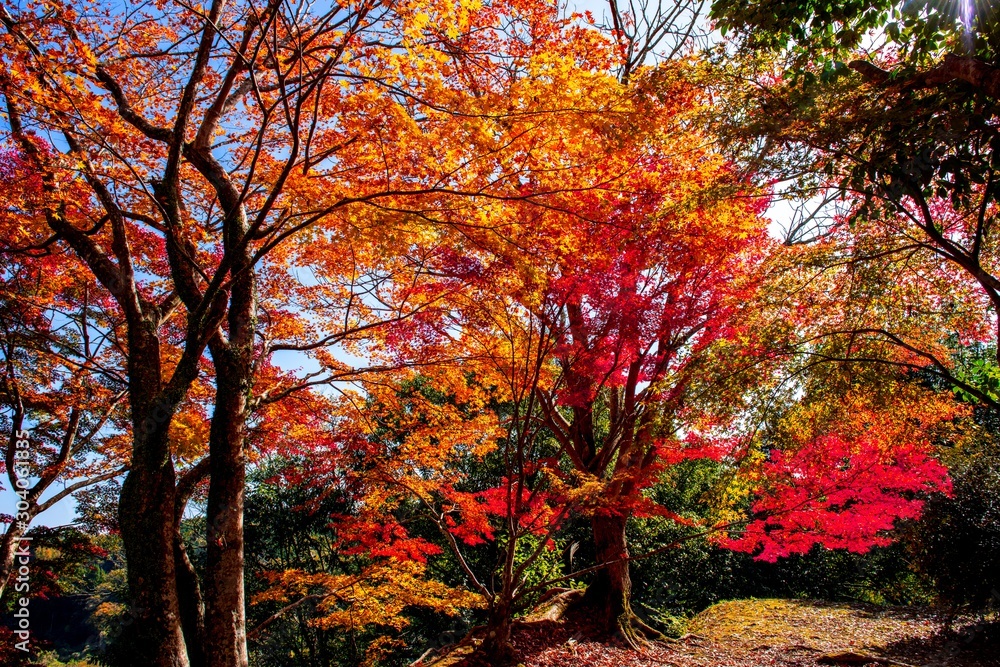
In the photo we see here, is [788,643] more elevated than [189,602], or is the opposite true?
[189,602]

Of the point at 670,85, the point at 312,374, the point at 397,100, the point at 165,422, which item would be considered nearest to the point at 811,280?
the point at 670,85

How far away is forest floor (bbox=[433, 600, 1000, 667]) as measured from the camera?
7.79 metres

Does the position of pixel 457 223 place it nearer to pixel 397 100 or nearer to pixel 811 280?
pixel 397 100

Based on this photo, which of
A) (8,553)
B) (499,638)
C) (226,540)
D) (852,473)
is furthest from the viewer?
(8,553)

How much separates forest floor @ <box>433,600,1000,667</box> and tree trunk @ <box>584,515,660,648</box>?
296mm

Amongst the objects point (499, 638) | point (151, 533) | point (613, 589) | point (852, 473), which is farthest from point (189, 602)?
point (852, 473)

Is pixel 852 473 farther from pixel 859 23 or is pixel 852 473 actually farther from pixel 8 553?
pixel 8 553

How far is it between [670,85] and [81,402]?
917cm

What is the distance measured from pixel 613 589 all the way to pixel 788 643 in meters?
3.41

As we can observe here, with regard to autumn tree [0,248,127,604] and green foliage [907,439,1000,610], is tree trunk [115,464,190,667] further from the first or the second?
green foliage [907,439,1000,610]

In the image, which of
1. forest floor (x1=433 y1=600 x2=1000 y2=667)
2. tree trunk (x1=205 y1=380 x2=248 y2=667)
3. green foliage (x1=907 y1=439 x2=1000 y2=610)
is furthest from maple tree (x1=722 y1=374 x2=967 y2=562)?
tree trunk (x1=205 y1=380 x2=248 y2=667)

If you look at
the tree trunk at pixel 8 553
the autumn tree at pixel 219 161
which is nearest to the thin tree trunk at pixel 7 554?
the tree trunk at pixel 8 553

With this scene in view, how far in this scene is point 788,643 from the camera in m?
9.52

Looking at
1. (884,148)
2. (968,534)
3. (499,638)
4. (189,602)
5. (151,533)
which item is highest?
(884,148)
